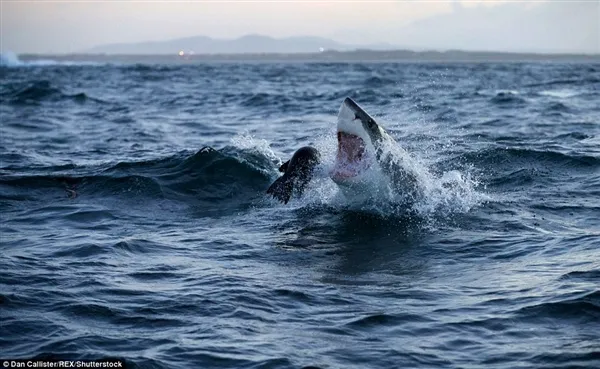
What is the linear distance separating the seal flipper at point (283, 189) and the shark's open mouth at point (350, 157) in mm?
611

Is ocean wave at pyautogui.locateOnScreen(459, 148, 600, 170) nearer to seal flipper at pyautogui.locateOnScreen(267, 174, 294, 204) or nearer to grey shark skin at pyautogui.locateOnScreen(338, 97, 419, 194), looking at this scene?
grey shark skin at pyautogui.locateOnScreen(338, 97, 419, 194)

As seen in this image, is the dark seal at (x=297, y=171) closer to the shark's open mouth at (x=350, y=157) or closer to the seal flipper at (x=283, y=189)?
the seal flipper at (x=283, y=189)

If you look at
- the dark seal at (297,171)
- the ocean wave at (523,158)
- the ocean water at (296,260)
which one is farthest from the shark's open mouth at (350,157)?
the ocean wave at (523,158)

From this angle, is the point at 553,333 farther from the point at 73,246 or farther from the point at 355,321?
the point at 73,246

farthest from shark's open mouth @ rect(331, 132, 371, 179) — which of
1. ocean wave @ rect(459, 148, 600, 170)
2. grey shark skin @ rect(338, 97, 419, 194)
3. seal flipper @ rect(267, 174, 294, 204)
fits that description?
ocean wave @ rect(459, 148, 600, 170)

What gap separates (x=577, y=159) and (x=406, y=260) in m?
8.21

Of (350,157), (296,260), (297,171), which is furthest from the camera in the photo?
(297,171)

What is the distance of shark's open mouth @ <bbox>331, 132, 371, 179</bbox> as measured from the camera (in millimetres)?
11062

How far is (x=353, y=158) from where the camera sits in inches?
444

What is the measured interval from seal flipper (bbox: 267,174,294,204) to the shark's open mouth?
2.01 ft

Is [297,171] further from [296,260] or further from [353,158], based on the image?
[296,260]

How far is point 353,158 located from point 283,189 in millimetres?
1054

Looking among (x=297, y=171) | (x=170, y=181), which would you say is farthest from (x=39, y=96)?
(x=297, y=171)

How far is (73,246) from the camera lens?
1035 cm
